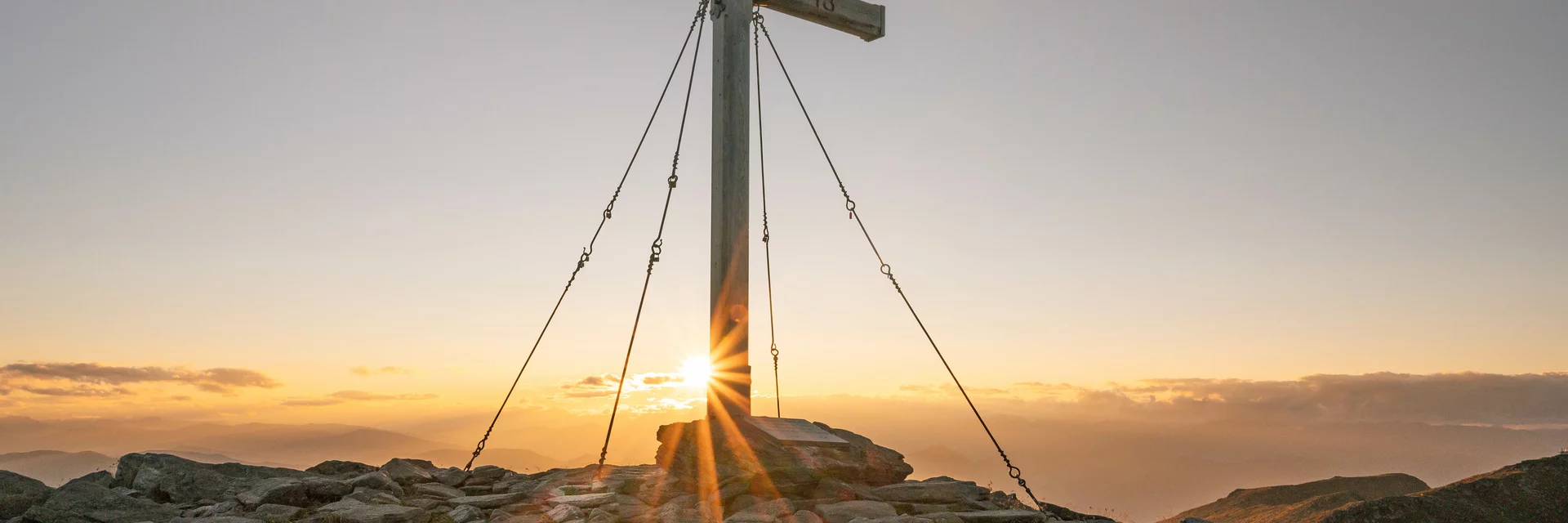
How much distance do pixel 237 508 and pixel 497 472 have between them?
277cm

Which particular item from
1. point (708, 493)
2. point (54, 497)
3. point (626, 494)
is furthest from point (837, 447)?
point (54, 497)

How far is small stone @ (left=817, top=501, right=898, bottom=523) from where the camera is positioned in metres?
8.38

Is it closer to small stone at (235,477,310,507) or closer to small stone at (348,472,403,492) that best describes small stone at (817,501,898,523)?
small stone at (348,472,403,492)

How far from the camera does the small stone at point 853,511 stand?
8383mm

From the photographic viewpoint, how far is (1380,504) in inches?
367

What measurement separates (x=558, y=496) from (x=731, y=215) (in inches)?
136

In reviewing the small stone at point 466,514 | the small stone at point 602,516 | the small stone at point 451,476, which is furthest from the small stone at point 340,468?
the small stone at point 602,516

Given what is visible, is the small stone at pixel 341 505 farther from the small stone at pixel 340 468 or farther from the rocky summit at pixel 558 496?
the small stone at pixel 340 468

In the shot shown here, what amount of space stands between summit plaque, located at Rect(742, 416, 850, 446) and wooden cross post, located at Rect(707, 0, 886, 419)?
270mm

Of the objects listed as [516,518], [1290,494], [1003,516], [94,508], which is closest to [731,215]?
[516,518]

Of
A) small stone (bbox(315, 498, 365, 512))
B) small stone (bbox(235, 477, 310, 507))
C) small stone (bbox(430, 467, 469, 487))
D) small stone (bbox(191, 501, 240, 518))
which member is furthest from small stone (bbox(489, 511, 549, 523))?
small stone (bbox(191, 501, 240, 518))

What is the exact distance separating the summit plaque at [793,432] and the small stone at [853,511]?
3.06 feet

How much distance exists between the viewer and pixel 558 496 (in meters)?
9.36

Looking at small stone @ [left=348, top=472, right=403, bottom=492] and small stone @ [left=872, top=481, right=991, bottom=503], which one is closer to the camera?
small stone @ [left=872, top=481, right=991, bottom=503]
